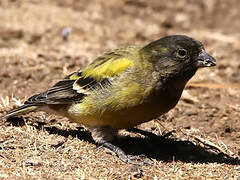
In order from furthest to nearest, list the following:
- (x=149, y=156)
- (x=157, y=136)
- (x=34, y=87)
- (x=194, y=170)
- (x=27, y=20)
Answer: (x=27, y=20), (x=34, y=87), (x=157, y=136), (x=149, y=156), (x=194, y=170)

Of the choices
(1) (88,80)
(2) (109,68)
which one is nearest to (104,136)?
(1) (88,80)

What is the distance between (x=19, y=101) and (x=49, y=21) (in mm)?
5077

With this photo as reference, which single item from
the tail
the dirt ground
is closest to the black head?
the dirt ground

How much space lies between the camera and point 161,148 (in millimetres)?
6824

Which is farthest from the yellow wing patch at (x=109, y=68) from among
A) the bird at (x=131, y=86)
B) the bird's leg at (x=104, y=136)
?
the bird's leg at (x=104, y=136)

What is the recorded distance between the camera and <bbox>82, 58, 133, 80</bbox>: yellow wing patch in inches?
251

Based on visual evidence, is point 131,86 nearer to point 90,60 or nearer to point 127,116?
point 127,116

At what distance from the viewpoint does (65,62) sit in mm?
10016

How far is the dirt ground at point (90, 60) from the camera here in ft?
19.4

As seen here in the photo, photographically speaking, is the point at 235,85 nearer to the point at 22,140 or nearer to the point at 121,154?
the point at 121,154

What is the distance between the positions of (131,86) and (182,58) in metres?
0.75

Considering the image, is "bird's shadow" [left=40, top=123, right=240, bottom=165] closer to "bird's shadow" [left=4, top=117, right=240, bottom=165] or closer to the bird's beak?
"bird's shadow" [left=4, top=117, right=240, bottom=165]

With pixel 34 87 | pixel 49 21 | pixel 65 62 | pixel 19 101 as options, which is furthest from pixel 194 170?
pixel 49 21

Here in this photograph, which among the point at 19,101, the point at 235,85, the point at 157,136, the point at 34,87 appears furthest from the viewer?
the point at 235,85
